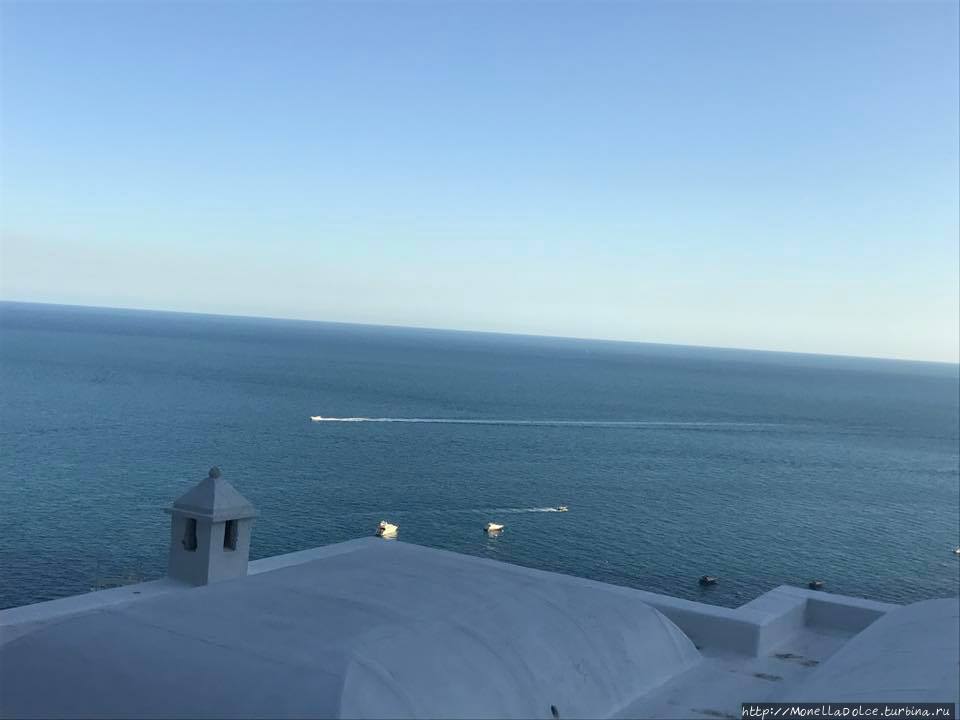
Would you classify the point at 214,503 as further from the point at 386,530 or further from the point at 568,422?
the point at 568,422

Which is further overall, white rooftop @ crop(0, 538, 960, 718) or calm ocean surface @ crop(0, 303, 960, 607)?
calm ocean surface @ crop(0, 303, 960, 607)

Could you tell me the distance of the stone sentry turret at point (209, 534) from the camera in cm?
1498

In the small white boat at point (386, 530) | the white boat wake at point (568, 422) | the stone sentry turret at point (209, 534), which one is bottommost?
the small white boat at point (386, 530)

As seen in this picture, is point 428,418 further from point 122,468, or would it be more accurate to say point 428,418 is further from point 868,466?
point 868,466

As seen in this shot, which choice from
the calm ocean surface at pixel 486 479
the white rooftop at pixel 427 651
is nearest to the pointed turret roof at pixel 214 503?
the white rooftop at pixel 427 651

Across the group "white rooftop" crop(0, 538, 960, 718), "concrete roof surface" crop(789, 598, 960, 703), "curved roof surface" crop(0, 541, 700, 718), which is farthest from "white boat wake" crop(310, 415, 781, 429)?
"concrete roof surface" crop(789, 598, 960, 703)

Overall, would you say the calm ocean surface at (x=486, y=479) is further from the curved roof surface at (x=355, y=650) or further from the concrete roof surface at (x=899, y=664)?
the concrete roof surface at (x=899, y=664)

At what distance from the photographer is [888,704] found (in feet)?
28.7

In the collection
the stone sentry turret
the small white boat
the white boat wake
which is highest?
the stone sentry turret

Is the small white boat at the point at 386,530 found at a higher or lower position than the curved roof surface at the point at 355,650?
lower

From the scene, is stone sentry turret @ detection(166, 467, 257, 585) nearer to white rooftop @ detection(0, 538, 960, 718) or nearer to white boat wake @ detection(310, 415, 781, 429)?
white rooftop @ detection(0, 538, 960, 718)

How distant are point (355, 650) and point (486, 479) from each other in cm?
4932

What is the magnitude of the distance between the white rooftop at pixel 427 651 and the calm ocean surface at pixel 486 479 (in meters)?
24.5

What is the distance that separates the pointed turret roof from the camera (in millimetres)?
14998
